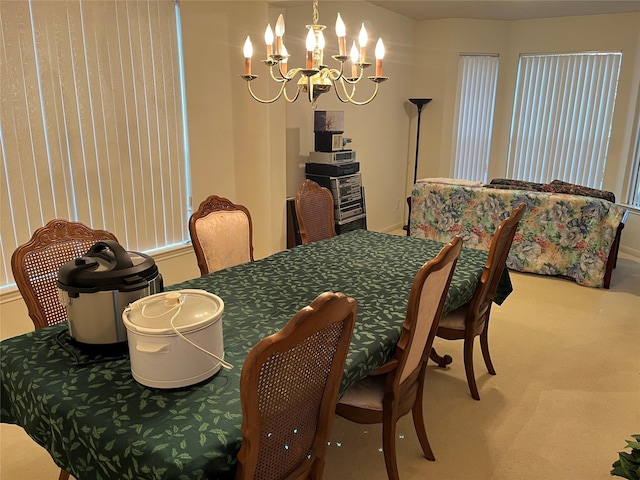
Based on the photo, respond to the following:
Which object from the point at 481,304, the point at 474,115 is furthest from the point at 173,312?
the point at 474,115

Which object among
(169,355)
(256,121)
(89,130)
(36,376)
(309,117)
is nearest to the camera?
(169,355)

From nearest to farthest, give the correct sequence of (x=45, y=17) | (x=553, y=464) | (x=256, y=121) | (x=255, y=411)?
(x=255, y=411) → (x=553, y=464) → (x=45, y=17) → (x=256, y=121)

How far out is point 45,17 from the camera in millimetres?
2775

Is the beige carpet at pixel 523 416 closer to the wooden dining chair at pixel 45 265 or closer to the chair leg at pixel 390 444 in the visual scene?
the chair leg at pixel 390 444

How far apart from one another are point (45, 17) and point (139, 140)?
3.01 feet

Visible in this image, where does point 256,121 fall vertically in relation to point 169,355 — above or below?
above

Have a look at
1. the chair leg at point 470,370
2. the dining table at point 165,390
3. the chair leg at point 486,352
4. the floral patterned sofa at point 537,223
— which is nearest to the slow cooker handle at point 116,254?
the dining table at point 165,390

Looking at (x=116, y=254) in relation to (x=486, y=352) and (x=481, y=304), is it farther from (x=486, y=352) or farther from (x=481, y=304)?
(x=486, y=352)

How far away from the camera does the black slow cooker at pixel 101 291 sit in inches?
56.1

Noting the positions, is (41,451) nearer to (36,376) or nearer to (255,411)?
(36,376)

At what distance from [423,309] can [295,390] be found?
67 cm

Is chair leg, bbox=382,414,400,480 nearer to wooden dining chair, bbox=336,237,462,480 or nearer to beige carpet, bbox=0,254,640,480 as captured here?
wooden dining chair, bbox=336,237,462,480

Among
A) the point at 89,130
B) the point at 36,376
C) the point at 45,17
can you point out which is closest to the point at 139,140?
the point at 89,130

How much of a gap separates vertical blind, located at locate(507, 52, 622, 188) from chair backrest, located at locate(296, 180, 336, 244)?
4.21 metres
